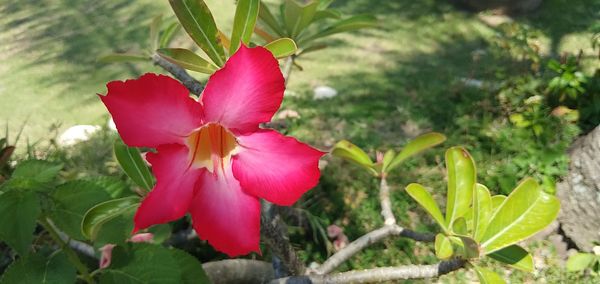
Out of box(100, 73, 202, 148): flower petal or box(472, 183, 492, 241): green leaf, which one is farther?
box(472, 183, 492, 241): green leaf

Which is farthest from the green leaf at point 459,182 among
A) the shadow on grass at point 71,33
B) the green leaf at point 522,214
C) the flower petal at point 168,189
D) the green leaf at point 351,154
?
the shadow on grass at point 71,33

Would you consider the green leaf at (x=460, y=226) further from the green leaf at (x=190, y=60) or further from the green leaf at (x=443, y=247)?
the green leaf at (x=190, y=60)

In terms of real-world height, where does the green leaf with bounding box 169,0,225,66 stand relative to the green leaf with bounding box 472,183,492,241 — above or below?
above

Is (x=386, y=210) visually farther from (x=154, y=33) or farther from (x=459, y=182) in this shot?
(x=154, y=33)

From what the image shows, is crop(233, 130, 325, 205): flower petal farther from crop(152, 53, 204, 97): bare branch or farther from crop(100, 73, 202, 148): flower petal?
crop(152, 53, 204, 97): bare branch

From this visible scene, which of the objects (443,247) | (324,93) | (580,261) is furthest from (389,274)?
(324,93)

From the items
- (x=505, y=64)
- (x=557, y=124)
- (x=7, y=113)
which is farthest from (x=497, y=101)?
(x=7, y=113)

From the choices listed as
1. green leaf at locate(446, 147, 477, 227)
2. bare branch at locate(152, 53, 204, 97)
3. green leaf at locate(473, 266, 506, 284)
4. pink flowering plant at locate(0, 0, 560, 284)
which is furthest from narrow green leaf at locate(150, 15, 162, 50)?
green leaf at locate(473, 266, 506, 284)
